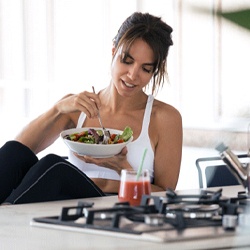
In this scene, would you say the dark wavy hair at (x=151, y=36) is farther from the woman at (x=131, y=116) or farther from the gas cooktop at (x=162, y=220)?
the gas cooktop at (x=162, y=220)

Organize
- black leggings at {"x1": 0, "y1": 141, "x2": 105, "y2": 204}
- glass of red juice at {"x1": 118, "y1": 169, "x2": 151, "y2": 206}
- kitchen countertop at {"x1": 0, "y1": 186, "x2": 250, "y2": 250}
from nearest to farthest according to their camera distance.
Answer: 1. kitchen countertop at {"x1": 0, "y1": 186, "x2": 250, "y2": 250}
2. glass of red juice at {"x1": 118, "y1": 169, "x2": 151, "y2": 206}
3. black leggings at {"x1": 0, "y1": 141, "x2": 105, "y2": 204}

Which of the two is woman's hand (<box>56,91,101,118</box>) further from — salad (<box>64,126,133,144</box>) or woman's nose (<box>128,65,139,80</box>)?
woman's nose (<box>128,65,139,80</box>)

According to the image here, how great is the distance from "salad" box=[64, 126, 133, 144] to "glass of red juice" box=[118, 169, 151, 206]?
633mm

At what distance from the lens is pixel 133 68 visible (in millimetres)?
2664

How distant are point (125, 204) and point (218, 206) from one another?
0.73ft

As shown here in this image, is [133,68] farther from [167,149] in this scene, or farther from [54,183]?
[54,183]

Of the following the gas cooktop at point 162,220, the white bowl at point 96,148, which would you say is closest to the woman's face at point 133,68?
the white bowl at point 96,148

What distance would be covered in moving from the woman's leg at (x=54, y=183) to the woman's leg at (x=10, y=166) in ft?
→ 0.33

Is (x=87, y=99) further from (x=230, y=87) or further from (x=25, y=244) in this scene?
(x=230, y=87)

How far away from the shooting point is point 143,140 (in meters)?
2.71

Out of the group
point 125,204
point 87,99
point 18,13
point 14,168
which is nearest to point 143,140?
point 87,99

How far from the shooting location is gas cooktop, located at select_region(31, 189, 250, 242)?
1.38 m

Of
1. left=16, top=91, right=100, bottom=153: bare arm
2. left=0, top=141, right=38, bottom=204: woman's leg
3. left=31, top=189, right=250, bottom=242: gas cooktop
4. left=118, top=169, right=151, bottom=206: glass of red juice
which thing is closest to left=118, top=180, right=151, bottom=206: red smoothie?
left=118, top=169, right=151, bottom=206: glass of red juice

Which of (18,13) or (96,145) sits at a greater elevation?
(18,13)
